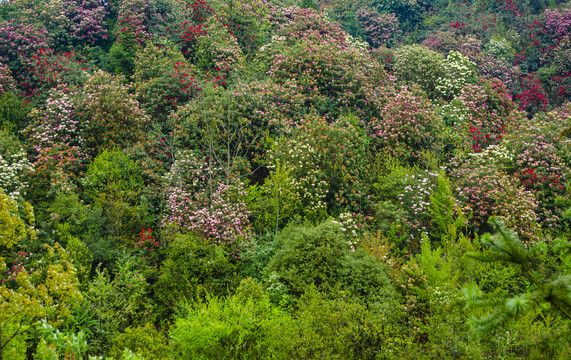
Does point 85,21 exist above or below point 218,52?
above

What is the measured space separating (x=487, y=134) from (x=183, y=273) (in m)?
17.3

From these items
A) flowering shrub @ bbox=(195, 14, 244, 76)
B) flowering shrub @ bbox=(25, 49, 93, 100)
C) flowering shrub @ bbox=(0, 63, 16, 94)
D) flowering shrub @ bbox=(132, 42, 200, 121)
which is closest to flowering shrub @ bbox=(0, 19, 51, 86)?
flowering shrub @ bbox=(25, 49, 93, 100)

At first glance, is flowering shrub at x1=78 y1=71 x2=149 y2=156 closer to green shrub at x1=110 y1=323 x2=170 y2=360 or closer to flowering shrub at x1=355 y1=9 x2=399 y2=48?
green shrub at x1=110 y1=323 x2=170 y2=360

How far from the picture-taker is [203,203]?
49.6ft

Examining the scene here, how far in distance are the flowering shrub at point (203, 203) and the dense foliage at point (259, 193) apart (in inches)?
4.0

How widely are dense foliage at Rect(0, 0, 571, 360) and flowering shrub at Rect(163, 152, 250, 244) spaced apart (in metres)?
0.10

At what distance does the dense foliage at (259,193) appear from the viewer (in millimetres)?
8469

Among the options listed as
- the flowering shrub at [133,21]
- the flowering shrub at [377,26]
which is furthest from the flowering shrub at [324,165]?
the flowering shrub at [377,26]

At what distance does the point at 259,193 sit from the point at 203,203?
2392 millimetres

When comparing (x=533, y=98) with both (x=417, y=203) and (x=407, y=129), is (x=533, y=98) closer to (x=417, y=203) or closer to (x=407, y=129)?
(x=407, y=129)

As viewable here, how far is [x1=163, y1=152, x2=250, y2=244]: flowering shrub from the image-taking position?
13.8m

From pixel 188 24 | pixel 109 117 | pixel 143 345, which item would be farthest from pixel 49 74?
pixel 143 345

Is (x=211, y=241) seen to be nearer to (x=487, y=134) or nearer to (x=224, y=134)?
(x=224, y=134)

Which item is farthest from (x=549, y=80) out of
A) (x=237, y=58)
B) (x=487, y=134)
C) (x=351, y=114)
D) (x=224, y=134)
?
(x=224, y=134)
